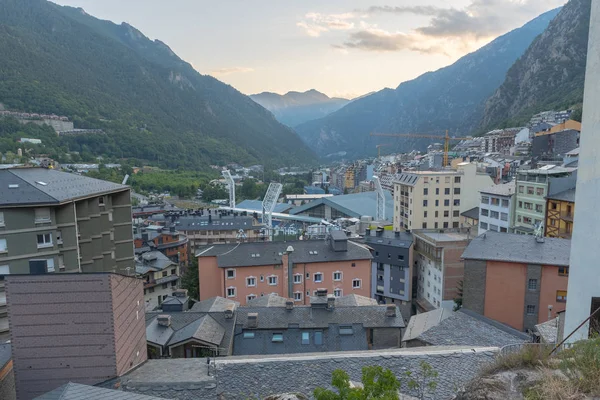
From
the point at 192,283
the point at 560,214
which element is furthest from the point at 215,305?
the point at 560,214

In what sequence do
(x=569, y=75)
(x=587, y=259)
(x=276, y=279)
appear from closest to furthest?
(x=587, y=259) → (x=276, y=279) → (x=569, y=75)

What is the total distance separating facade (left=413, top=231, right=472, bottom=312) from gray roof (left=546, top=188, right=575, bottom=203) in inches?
324

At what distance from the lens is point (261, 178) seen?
160 metres

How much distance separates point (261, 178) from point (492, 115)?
321 ft

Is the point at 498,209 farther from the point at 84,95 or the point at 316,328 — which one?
the point at 84,95

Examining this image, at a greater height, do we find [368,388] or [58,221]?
[58,221]

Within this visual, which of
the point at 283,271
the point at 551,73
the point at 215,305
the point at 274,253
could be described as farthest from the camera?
the point at 551,73

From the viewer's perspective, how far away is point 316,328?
65.8 ft

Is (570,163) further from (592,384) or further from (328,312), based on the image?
(592,384)

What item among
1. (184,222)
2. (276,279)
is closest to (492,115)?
(184,222)

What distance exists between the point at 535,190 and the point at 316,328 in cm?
3116

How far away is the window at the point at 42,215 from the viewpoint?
61.0ft

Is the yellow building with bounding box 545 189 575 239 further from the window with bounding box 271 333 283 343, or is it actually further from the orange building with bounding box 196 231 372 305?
the window with bounding box 271 333 283 343

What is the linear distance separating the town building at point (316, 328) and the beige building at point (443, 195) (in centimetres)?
3565
